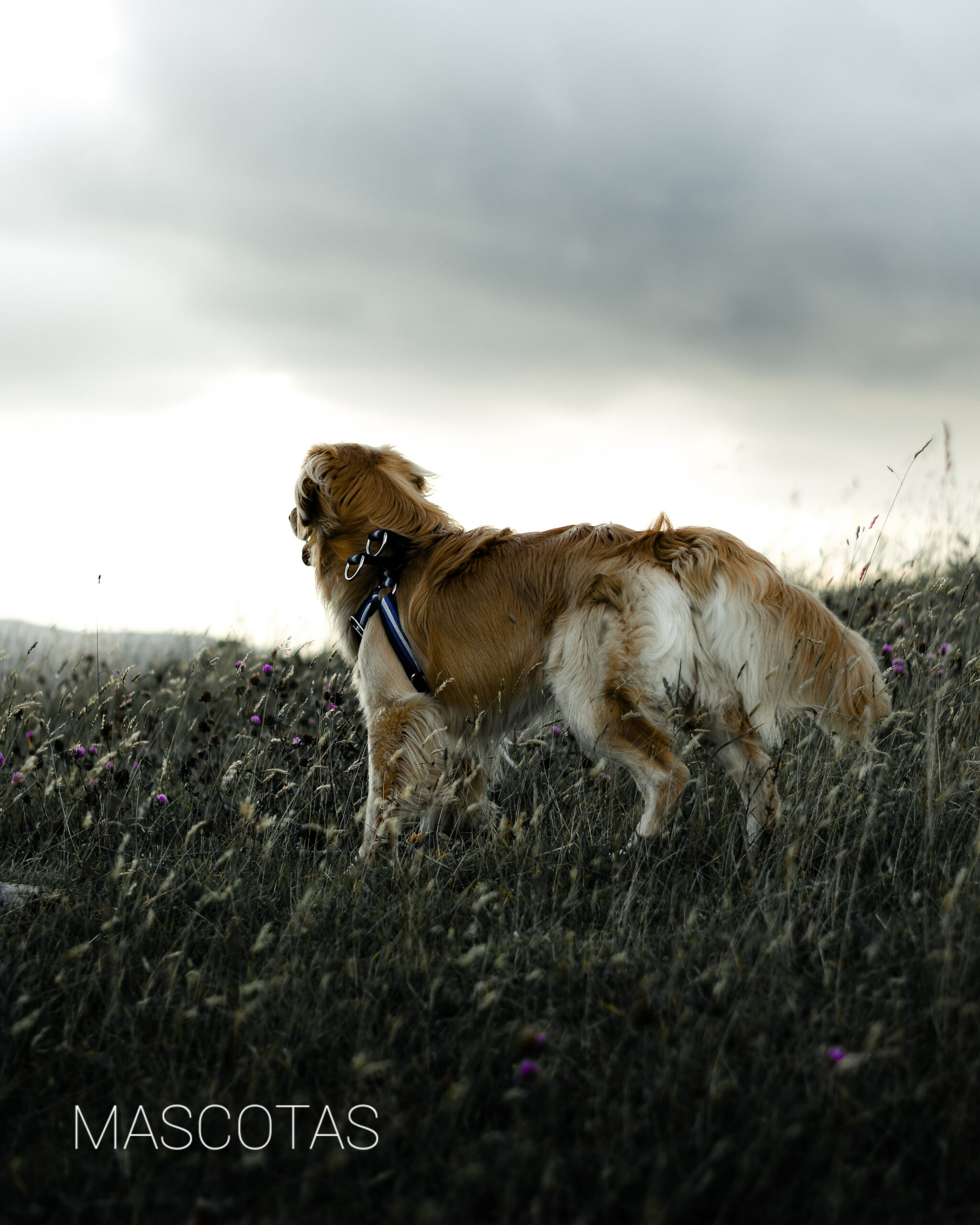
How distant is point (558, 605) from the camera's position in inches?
137

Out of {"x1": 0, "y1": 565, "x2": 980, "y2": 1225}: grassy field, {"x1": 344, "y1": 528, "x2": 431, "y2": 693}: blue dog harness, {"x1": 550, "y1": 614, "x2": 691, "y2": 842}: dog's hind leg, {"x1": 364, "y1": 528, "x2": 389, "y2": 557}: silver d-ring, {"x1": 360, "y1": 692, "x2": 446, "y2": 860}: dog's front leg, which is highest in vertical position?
{"x1": 364, "y1": 528, "x2": 389, "y2": 557}: silver d-ring

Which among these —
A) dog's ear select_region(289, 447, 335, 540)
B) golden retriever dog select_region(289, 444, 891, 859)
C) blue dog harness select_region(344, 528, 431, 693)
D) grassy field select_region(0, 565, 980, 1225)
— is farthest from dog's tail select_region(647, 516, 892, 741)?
dog's ear select_region(289, 447, 335, 540)

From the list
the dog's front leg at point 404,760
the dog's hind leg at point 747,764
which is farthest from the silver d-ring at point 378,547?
the dog's hind leg at point 747,764

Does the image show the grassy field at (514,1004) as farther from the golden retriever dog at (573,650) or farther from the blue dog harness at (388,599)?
the blue dog harness at (388,599)

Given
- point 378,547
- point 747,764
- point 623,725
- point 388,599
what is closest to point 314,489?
point 378,547

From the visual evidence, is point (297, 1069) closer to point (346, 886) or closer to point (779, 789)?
point (346, 886)

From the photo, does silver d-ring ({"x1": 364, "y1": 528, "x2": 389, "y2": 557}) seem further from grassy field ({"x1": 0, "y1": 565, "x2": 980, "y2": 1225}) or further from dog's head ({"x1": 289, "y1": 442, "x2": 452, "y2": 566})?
grassy field ({"x1": 0, "y1": 565, "x2": 980, "y2": 1225})

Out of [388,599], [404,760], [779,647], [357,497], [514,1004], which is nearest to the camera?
[514,1004]

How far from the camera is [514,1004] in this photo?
7.42 feet

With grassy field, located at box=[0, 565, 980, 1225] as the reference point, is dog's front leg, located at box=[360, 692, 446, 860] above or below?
above

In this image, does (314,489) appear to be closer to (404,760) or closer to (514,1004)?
(404,760)

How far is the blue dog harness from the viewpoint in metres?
3.61

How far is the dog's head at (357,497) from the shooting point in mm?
3885

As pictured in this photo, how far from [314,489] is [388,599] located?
27.6 inches
